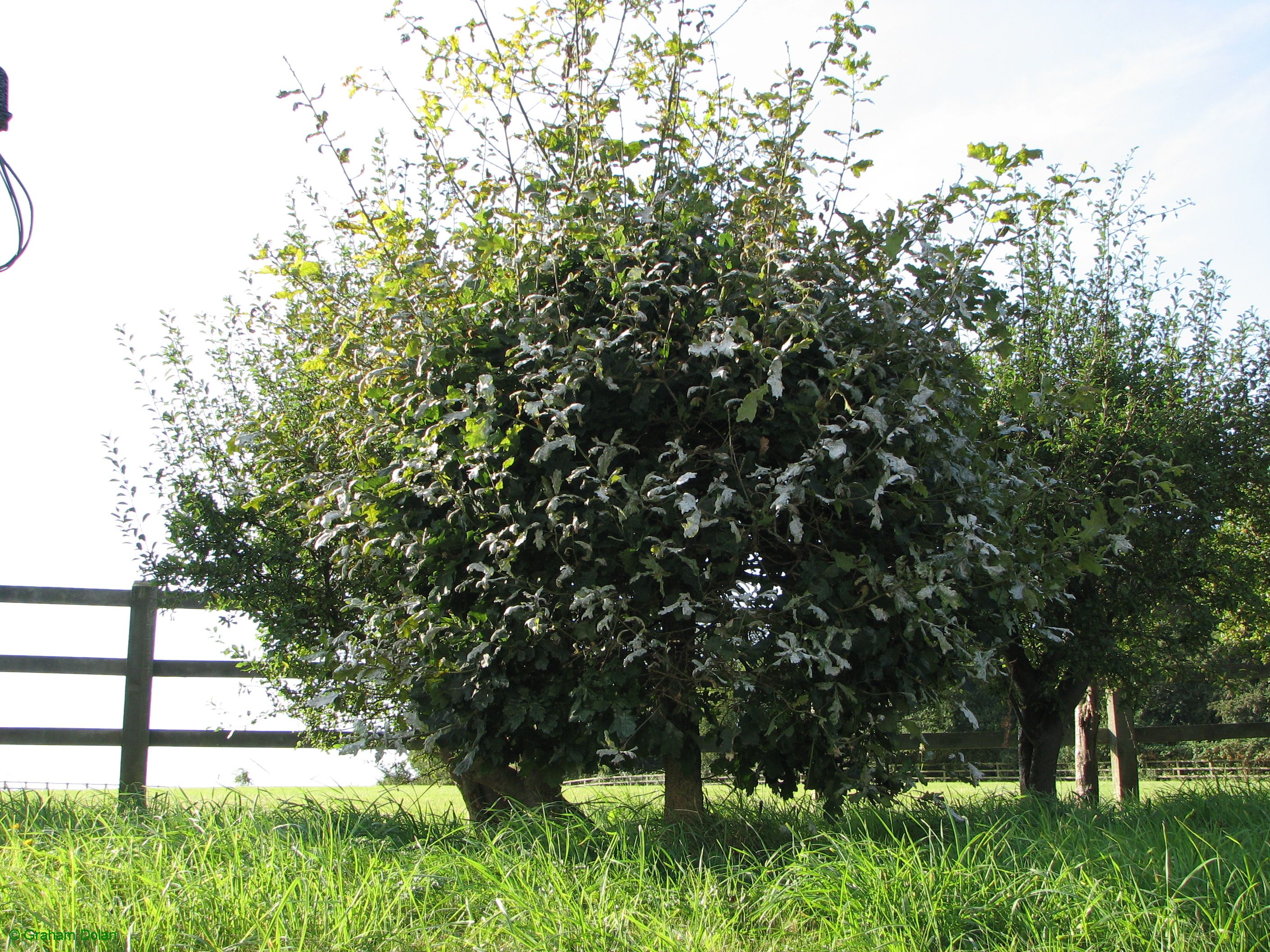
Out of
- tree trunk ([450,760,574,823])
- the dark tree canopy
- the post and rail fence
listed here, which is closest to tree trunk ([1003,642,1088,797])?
the post and rail fence

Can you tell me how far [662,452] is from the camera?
178 inches

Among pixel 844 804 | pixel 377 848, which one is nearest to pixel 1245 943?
pixel 844 804

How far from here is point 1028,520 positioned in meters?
7.21

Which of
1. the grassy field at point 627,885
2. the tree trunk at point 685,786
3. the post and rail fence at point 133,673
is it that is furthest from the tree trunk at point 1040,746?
the tree trunk at point 685,786

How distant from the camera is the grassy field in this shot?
318cm

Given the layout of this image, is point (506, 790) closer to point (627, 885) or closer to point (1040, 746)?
point (627, 885)

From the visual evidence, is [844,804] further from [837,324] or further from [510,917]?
[837,324]

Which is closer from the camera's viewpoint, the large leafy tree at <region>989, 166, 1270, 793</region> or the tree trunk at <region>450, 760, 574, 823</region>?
the tree trunk at <region>450, 760, 574, 823</region>

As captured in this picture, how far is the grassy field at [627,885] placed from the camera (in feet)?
10.4

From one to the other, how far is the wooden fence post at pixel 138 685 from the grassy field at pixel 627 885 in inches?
145

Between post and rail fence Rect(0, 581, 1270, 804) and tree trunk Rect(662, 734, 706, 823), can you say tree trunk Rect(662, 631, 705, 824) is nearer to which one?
tree trunk Rect(662, 734, 706, 823)

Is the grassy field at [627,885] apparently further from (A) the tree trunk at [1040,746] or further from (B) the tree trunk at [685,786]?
(A) the tree trunk at [1040,746]

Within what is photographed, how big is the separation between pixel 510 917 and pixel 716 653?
1452mm

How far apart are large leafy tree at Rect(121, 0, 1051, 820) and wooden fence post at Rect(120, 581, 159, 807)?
155 inches
